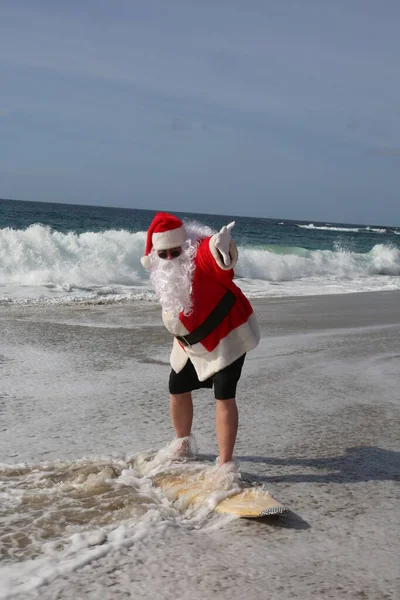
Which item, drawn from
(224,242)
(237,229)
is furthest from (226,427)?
(237,229)

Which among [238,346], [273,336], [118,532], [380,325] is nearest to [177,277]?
[238,346]

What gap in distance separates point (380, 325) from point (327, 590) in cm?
655

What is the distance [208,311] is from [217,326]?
81 millimetres

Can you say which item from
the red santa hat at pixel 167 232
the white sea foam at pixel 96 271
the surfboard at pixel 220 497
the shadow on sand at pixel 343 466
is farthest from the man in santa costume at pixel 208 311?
the white sea foam at pixel 96 271

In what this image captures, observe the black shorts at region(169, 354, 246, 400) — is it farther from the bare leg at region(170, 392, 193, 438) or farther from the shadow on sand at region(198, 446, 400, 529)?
the shadow on sand at region(198, 446, 400, 529)

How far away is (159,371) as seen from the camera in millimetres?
5426

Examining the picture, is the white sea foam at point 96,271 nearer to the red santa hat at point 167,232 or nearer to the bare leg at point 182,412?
the bare leg at point 182,412

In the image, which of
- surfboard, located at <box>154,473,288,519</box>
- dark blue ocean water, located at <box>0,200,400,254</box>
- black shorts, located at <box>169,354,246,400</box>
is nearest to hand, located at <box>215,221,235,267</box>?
black shorts, located at <box>169,354,246,400</box>

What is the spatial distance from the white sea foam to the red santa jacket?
703 centimetres

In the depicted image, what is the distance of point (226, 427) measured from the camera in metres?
3.12

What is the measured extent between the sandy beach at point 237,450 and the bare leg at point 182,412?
0.68 ft

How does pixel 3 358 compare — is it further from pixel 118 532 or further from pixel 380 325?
pixel 380 325

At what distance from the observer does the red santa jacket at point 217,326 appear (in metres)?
3.14

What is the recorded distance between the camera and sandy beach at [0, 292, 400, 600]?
2.26 metres
